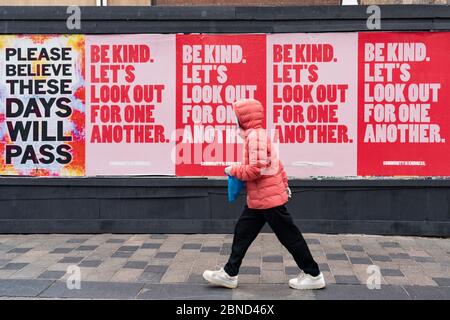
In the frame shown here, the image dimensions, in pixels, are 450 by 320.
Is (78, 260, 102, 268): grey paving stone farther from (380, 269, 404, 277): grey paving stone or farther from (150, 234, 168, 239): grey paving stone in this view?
(380, 269, 404, 277): grey paving stone

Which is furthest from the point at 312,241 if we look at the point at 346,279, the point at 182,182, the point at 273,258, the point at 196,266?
the point at 182,182

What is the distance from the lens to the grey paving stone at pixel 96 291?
4.97 m

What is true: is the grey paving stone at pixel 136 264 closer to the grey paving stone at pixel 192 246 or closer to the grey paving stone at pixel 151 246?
the grey paving stone at pixel 151 246

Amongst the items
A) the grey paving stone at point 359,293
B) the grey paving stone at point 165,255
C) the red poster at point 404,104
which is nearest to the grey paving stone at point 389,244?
the red poster at point 404,104

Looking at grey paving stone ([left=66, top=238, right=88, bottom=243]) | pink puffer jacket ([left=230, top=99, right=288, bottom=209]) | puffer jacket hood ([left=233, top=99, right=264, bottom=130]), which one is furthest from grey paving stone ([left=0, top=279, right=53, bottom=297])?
puffer jacket hood ([left=233, top=99, right=264, bottom=130])

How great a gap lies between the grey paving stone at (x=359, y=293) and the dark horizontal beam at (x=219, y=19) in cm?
361

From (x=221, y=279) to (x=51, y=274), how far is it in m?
1.78

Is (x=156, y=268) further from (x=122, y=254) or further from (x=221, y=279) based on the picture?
(x=221, y=279)

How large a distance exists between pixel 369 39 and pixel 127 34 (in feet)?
10.6

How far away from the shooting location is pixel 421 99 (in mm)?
7281

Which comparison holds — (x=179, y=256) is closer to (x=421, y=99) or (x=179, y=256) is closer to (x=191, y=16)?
(x=191, y=16)

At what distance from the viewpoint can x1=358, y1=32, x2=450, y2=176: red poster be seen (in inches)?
286
